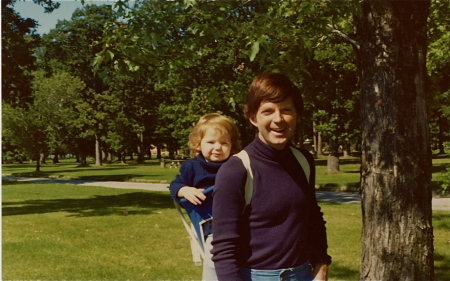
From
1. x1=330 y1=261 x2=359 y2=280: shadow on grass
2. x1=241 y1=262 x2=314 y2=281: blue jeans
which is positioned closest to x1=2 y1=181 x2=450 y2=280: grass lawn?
x1=330 y1=261 x2=359 y2=280: shadow on grass

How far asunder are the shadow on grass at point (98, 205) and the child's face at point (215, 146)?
11.3 metres

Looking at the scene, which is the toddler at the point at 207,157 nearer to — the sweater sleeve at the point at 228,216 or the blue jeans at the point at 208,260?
the blue jeans at the point at 208,260

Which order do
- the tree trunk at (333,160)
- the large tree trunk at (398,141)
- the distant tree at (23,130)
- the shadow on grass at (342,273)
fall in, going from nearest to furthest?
the large tree trunk at (398,141) → the shadow on grass at (342,273) → the tree trunk at (333,160) → the distant tree at (23,130)

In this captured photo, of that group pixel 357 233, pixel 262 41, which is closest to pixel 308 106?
pixel 357 233

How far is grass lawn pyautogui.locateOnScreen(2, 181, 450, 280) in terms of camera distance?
293 inches

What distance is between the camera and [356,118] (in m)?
25.9

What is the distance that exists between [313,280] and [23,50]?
15570mm

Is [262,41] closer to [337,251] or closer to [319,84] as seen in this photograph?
[337,251]

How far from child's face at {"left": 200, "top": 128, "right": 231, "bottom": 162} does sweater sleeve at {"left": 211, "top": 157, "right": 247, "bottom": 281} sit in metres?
1.09

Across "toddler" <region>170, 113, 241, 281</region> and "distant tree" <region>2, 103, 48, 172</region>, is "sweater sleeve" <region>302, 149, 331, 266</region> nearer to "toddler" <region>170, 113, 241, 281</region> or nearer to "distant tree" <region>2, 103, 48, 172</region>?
"toddler" <region>170, 113, 241, 281</region>

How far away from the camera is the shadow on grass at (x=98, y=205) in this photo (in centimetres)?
1521

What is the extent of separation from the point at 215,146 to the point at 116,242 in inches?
277

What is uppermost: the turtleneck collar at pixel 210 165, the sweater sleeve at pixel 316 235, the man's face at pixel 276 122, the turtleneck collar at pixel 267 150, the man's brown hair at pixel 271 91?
the man's brown hair at pixel 271 91

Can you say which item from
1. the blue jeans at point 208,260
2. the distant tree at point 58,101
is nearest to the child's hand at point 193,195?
the blue jeans at point 208,260
